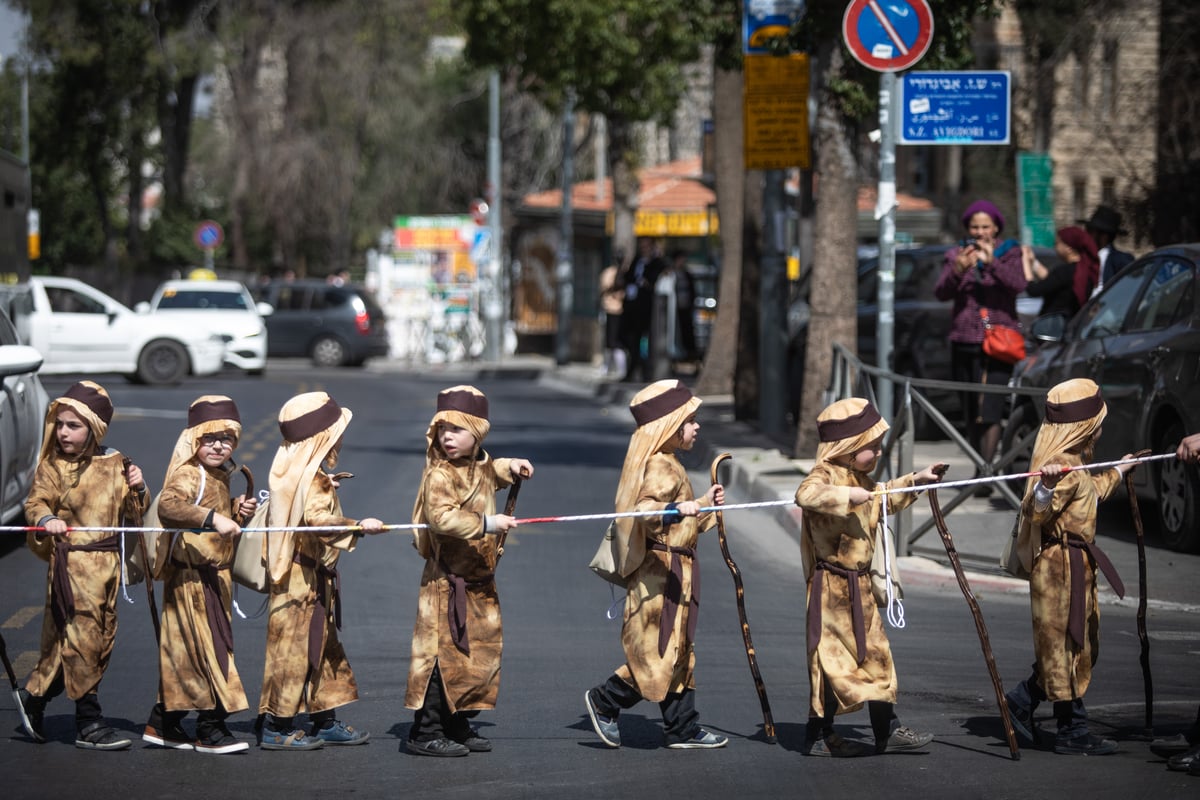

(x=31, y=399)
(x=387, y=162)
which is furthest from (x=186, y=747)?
(x=387, y=162)

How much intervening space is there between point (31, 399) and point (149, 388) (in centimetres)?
1562

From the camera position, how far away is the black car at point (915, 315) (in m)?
16.8

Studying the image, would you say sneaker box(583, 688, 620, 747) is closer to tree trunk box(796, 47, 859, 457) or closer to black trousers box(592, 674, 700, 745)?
black trousers box(592, 674, 700, 745)

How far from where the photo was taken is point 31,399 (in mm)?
11688

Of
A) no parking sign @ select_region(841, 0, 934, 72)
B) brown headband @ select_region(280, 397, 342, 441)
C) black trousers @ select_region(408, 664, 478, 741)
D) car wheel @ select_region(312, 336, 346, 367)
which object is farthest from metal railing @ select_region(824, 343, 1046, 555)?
car wheel @ select_region(312, 336, 346, 367)

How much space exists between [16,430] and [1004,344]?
6362 millimetres

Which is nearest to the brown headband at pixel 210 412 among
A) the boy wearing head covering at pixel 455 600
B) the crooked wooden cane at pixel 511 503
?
the boy wearing head covering at pixel 455 600

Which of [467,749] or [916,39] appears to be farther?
[916,39]

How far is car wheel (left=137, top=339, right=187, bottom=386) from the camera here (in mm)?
27969

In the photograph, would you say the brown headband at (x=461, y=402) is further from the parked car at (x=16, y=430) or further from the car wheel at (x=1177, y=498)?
the car wheel at (x=1177, y=498)

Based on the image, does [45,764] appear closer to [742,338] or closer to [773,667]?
[773,667]

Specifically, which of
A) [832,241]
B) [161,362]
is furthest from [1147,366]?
[161,362]

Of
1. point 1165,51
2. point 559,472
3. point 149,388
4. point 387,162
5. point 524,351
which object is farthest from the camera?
point 387,162

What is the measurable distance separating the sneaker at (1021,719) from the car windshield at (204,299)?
2664 cm
